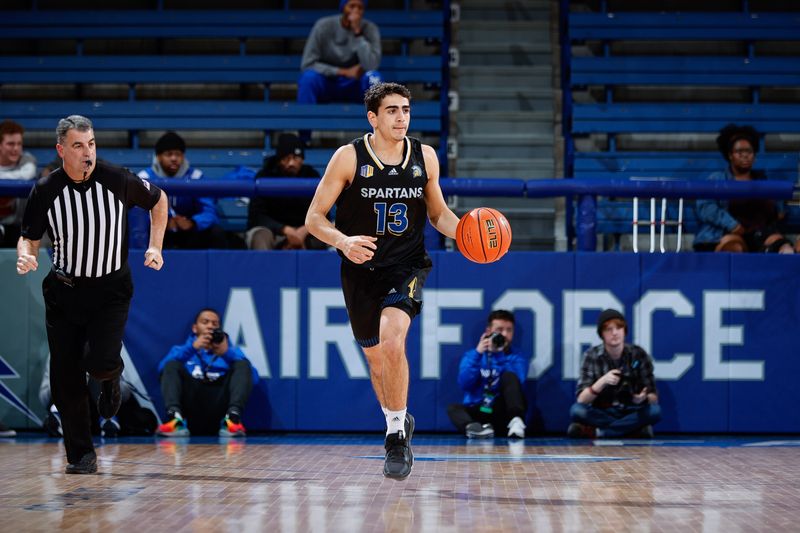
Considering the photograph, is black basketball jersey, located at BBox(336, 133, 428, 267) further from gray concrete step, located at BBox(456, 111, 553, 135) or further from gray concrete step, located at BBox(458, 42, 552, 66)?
gray concrete step, located at BBox(458, 42, 552, 66)

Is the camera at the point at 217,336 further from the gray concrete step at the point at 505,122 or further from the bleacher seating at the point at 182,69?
the gray concrete step at the point at 505,122

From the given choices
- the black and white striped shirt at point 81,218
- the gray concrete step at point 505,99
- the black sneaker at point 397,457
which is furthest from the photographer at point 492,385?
the gray concrete step at point 505,99

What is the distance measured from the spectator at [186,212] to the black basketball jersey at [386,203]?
137 inches

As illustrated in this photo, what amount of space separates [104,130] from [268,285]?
4.15m

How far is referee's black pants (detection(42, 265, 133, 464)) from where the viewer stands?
6.65 m

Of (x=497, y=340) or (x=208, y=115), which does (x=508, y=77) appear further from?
(x=497, y=340)

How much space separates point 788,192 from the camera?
8.95m

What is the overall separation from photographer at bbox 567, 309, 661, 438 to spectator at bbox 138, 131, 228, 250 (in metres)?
3.38

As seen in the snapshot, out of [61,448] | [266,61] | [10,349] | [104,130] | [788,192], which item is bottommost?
[61,448]

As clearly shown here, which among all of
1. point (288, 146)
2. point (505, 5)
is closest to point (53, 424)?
point (288, 146)

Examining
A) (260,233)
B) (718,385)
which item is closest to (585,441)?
(718,385)

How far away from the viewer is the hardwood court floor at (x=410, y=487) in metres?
5.16

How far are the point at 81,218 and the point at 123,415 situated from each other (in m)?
2.97

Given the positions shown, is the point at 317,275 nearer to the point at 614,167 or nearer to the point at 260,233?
the point at 260,233
